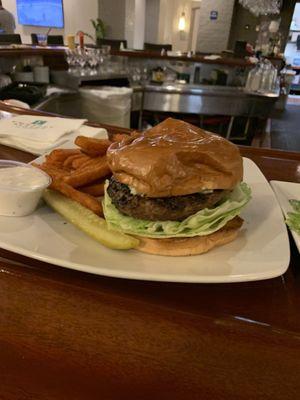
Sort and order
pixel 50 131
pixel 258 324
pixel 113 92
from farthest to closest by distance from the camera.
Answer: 1. pixel 113 92
2. pixel 50 131
3. pixel 258 324

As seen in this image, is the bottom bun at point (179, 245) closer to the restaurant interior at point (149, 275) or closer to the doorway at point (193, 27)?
the restaurant interior at point (149, 275)

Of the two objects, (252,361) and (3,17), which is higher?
(3,17)

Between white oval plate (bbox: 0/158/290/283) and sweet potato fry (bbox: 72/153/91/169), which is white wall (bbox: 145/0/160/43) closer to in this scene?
sweet potato fry (bbox: 72/153/91/169)

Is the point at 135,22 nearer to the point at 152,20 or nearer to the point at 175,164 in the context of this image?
the point at 152,20

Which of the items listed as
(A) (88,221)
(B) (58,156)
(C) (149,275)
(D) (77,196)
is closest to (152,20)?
(B) (58,156)

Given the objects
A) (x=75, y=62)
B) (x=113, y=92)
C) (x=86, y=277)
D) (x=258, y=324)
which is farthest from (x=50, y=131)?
(x=75, y=62)

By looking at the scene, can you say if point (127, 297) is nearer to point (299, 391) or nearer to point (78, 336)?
point (78, 336)

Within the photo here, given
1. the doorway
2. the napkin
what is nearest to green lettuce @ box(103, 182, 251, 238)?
the napkin
